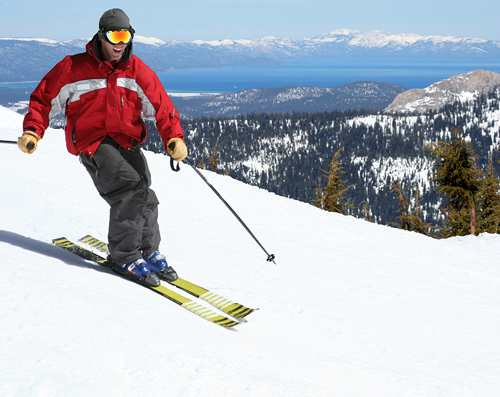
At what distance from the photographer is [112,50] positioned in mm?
3473

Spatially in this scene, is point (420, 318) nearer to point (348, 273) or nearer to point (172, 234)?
point (348, 273)

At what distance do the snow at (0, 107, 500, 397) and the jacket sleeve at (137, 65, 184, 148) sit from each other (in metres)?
1.53

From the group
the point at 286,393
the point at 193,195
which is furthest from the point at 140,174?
the point at 193,195

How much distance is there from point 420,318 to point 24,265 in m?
4.39

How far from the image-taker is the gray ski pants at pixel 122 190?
147 inches

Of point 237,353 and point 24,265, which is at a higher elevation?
point 24,265

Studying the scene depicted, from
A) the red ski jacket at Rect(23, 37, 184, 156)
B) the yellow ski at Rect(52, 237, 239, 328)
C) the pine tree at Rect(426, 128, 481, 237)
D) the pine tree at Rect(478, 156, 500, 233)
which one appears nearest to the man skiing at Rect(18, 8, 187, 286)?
the red ski jacket at Rect(23, 37, 184, 156)

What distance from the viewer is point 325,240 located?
8.21 metres

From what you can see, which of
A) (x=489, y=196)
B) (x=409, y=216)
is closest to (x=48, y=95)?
(x=409, y=216)

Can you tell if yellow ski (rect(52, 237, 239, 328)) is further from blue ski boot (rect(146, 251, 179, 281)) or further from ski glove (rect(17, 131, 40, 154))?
ski glove (rect(17, 131, 40, 154))

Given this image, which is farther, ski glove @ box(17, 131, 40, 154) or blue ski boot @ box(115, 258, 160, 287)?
blue ski boot @ box(115, 258, 160, 287)

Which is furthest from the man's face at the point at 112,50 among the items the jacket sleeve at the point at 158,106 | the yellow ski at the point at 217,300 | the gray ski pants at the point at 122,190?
the yellow ski at the point at 217,300

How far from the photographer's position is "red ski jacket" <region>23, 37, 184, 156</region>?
139 inches

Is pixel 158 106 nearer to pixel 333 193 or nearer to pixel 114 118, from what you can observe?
pixel 114 118
